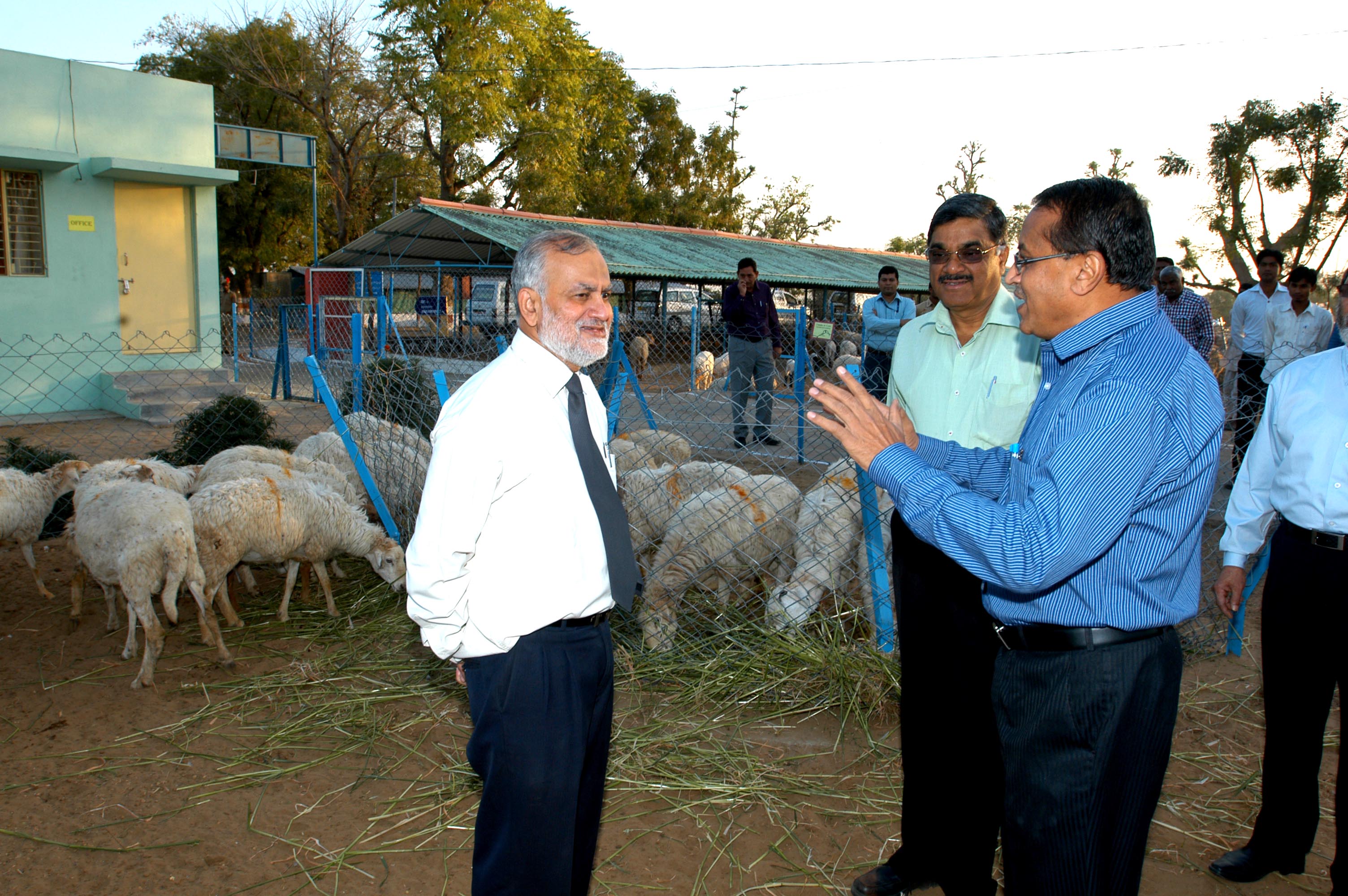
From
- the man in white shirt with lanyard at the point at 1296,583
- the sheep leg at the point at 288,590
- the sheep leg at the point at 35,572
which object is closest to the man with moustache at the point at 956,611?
the man in white shirt with lanyard at the point at 1296,583

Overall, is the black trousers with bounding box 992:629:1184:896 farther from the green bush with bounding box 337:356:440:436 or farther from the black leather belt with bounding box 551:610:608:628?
the green bush with bounding box 337:356:440:436

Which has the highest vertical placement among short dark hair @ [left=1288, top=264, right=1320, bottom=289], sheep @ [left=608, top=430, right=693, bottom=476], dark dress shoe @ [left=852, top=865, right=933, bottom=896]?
short dark hair @ [left=1288, top=264, right=1320, bottom=289]

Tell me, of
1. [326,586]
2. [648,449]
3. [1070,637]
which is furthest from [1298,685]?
[326,586]

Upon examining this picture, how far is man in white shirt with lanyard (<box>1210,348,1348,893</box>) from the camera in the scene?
101 inches

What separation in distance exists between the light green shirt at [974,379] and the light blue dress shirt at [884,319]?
5.97 metres

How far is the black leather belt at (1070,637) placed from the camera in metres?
1.76

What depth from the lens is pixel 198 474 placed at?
598 centimetres

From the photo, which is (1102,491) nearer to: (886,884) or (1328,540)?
(1328,540)

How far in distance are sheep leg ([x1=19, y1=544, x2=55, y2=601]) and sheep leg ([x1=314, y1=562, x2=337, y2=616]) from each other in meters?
1.80

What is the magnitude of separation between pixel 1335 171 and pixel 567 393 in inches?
1074

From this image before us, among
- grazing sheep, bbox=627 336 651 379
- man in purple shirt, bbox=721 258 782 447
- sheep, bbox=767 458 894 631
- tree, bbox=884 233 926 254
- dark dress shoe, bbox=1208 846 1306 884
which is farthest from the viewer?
tree, bbox=884 233 926 254

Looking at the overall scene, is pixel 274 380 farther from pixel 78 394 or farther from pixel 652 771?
pixel 652 771

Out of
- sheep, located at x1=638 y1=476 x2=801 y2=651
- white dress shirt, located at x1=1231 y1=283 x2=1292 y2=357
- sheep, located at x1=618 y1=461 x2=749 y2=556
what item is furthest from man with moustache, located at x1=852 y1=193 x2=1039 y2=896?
white dress shirt, located at x1=1231 y1=283 x2=1292 y2=357

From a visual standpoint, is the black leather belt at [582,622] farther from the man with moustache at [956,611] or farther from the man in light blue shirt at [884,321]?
the man in light blue shirt at [884,321]
